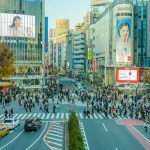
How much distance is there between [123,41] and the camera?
332 ft

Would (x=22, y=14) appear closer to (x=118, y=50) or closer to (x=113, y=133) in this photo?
(x=118, y=50)

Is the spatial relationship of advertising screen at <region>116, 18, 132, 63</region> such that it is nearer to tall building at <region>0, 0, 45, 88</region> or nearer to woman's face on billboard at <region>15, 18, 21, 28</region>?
tall building at <region>0, 0, 45, 88</region>

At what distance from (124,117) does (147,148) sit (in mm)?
18635

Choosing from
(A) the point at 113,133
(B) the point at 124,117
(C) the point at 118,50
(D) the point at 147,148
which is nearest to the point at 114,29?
(C) the point at 118,50

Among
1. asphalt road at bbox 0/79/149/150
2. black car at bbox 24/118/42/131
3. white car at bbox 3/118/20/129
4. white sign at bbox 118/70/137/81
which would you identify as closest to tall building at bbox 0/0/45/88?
white sign at bbox 118/70/137/81

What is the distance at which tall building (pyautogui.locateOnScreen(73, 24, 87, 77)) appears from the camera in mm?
172250

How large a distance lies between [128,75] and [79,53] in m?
94.9

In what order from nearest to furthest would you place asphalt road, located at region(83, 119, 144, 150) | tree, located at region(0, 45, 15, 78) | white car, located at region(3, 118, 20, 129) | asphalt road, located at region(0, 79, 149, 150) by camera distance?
asphalt road, located at region(0, 79, 149, 150) < asphalt road, located at region(83, 119, 144, 150) < white car, located at region(3, 118, 20, 129) < tree, located at region(0, 45, 15, 78)

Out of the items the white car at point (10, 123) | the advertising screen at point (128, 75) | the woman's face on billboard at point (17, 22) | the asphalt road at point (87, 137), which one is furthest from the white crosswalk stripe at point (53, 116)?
the woman's face on billboard at point (17, 22)

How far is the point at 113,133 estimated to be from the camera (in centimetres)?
3766

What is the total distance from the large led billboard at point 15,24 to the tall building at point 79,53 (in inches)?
3009

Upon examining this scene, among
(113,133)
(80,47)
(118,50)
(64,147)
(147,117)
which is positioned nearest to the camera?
(64,147)

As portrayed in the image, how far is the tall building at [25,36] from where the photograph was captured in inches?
3706

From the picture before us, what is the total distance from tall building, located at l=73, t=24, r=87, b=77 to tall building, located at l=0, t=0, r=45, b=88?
73126mm
